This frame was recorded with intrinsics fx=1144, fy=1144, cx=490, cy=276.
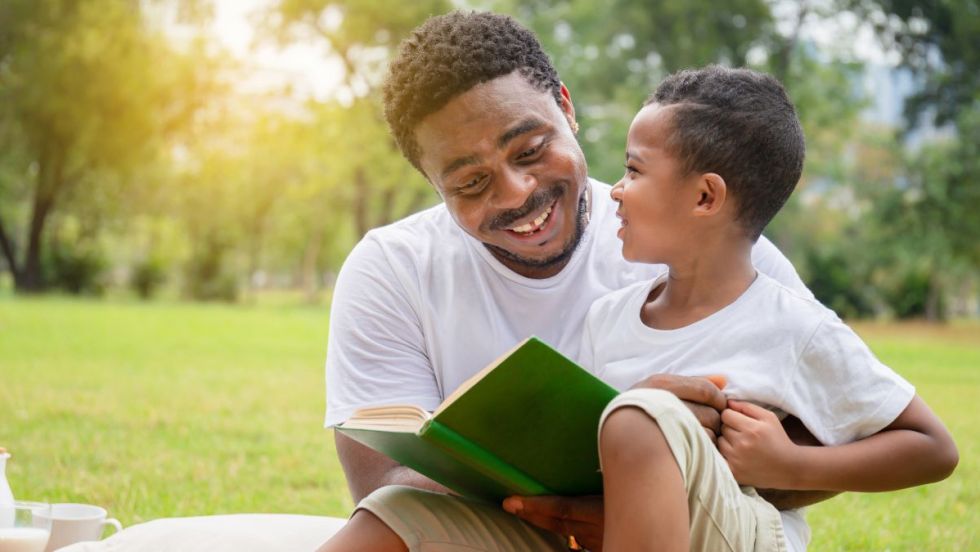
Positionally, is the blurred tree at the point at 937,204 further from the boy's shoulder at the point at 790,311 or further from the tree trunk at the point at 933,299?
the boy's shoulder at the point at 790,311

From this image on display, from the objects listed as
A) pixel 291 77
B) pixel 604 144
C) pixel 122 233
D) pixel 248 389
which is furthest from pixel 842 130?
pixel 248 389

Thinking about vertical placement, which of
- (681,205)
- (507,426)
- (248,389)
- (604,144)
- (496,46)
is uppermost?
(604,144)

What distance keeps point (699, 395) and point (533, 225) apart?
70 cm

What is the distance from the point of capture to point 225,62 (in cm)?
3036

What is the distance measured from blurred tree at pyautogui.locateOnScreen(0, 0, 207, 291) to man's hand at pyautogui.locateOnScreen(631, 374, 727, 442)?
23.3 m

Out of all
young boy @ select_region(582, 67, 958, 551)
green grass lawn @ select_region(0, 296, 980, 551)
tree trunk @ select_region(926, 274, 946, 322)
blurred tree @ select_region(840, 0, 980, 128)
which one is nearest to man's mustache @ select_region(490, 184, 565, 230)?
young boy @ select_region(582, 67, 958, 551)

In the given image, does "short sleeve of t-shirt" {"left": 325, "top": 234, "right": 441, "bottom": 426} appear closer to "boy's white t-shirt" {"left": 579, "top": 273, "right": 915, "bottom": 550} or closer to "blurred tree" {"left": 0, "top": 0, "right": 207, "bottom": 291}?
"boy's white t-shirt" {"left": 579, "top": 273, "right": 915, "bottom": 550}

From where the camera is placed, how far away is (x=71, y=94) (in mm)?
24141

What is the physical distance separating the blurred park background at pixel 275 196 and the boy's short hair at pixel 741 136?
249cm

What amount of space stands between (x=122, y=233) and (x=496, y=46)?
3073cm

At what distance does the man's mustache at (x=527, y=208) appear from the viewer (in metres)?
2.71

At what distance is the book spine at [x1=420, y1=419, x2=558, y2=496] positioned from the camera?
1.98 m

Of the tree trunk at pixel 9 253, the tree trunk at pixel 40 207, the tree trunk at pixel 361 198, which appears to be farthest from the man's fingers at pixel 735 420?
the tree trunk at pixel 361 198

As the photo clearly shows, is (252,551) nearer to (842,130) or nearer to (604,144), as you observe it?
(604,144)
